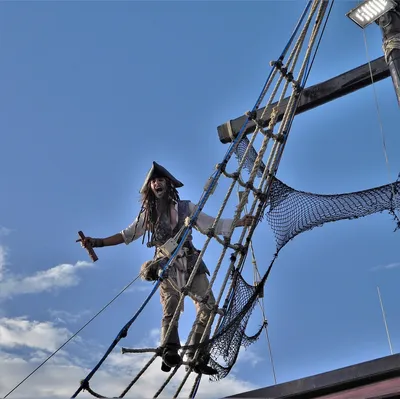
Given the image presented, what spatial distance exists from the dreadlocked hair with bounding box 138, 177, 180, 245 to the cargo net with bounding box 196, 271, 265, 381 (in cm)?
91

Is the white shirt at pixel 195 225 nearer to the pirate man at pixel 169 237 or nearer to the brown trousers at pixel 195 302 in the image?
the pirate man at pixel 169 237

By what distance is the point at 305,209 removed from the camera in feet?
21.8

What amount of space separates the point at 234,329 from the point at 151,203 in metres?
1.49

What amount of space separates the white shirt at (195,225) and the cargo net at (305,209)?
72cm

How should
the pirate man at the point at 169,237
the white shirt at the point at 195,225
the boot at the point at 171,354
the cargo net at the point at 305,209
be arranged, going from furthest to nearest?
the cargo net at the point at 305,209 → the white shirt at the point at 195,225 → the pirate man at the point at 169,237 → the boot at the point at 171,354

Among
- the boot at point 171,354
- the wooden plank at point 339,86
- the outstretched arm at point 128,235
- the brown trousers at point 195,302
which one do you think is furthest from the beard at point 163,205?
the wooden plank at point 339,86

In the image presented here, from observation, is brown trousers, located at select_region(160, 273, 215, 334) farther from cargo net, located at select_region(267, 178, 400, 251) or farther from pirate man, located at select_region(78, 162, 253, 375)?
cargo net, located at select_region(267, 178, 400, 251)

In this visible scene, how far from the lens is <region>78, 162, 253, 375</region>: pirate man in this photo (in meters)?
5.67

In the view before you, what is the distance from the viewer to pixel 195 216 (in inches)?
231

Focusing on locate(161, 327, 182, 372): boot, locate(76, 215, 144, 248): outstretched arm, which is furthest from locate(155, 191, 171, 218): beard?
locate(161, 327, 182, 372): boot

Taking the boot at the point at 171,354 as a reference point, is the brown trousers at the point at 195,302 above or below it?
above

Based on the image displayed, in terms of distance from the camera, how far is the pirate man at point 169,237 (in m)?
5.67

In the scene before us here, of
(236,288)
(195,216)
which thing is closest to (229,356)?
(236,288)

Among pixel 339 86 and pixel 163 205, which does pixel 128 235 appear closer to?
pixel 163 205
